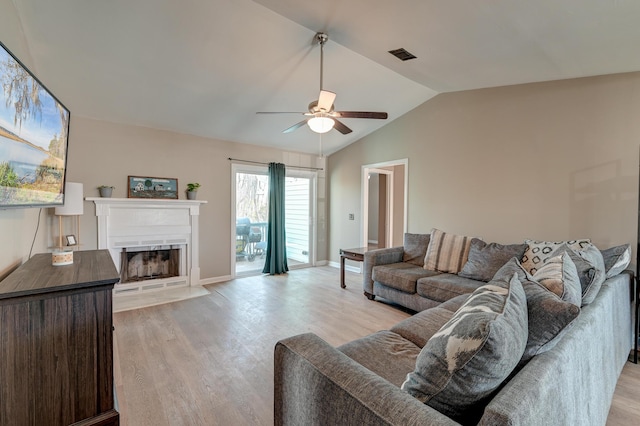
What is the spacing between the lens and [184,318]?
3260 mm

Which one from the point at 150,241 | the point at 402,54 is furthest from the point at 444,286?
the point at 150,241

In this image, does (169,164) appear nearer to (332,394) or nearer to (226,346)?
(226,346)

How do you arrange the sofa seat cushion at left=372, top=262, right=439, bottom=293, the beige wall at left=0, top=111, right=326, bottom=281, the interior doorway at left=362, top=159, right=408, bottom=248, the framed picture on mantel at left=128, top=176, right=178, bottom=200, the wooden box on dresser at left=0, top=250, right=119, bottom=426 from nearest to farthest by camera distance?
the wooden box on dresser at left=0, top=250, right=119, bottom=426
the sofa seat cushion at left=372, top=262, right=439, bottom=293
the beige wall at left=0, top=111, right=326, bottom=281
the framed picture on mantel at left=128, top=176, right=178, bottom=200
the interior doorway at left=362, top=159, right=408, bottom=248

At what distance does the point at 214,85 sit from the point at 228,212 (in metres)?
2.18

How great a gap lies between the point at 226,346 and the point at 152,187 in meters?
2.72

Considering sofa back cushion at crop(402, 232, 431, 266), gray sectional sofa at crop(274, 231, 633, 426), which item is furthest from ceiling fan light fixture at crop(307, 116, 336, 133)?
sofa back cushion at crop(402, 232, 431, 266)

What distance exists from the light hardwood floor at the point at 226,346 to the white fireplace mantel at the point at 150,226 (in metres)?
0.73

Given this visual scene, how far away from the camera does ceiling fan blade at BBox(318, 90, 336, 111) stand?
2.58 m

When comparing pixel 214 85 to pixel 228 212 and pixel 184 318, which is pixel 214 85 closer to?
pixel 228 212

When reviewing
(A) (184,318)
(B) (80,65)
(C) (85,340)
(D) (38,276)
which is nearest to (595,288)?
(C) (85,340)

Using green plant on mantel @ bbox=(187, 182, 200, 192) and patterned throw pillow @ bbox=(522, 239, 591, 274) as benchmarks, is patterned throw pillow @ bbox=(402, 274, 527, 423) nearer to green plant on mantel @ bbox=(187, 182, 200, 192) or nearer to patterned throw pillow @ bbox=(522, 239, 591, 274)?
patterned throw pillow @ bbox=(522, 239, 591, 274)

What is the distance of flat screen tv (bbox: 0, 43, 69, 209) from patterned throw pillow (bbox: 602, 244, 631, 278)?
3.91 meters

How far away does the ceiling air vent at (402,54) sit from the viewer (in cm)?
269

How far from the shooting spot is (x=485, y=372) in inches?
32.0
